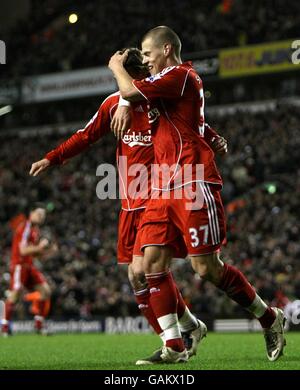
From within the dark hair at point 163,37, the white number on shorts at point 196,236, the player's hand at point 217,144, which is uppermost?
the dark hair at point 163,37

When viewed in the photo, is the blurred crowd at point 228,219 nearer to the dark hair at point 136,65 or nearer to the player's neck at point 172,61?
the dark hair at point 136,65

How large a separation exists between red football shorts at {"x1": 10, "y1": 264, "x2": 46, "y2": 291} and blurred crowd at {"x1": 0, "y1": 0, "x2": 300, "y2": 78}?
602 inches

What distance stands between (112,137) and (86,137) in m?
23.4

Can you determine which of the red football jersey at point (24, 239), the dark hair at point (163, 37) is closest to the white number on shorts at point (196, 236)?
the dark hair at point (163, 37)

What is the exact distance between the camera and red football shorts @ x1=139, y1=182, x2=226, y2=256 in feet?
20.3

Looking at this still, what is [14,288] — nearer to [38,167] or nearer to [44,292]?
[44,292]

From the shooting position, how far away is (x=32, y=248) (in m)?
14.4

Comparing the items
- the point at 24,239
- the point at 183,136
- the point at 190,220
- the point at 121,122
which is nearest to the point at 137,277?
the point at 190,220

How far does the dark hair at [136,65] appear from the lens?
6.80 m

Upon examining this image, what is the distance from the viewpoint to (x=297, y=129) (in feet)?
81.0

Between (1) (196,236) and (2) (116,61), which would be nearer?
(1) (196,236)

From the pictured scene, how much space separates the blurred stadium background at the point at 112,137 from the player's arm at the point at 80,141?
32.3 ft

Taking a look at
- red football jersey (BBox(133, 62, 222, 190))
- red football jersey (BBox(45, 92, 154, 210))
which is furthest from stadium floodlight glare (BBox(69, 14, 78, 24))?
red football jersey (BBox(133, 62, 222, 190))
